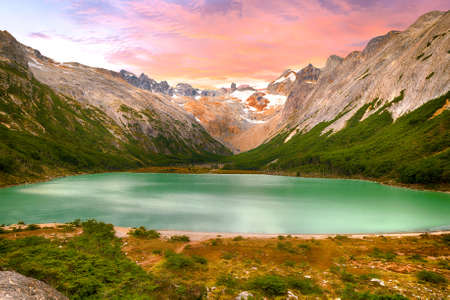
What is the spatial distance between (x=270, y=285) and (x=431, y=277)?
429 inches

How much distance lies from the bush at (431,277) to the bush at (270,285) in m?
9.48

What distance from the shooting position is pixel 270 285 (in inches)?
→ 679

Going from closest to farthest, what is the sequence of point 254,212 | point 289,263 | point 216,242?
point 289,263, point 216,242, point 254,212

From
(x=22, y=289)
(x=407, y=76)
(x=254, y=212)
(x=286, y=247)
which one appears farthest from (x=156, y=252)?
(x=407, y=76)

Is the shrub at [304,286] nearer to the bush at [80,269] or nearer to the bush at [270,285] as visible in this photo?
the bush at [270,285]

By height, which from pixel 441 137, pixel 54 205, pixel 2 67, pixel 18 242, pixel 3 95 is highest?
pixel 2 67

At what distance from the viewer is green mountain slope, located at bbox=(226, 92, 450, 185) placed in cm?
8750

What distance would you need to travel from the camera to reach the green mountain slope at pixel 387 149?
3445 inches

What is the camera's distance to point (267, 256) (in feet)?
84.4

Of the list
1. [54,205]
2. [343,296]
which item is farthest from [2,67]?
[343,296]

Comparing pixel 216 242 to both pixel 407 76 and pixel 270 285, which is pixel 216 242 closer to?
pixel 270 285

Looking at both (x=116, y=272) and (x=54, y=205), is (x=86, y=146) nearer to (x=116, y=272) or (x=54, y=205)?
(x=54, y=205)

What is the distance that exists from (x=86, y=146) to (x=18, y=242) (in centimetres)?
18663

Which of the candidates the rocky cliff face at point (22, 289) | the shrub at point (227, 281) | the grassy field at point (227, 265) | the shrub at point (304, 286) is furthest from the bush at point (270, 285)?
the rocky cliff face at point (22, 289)
